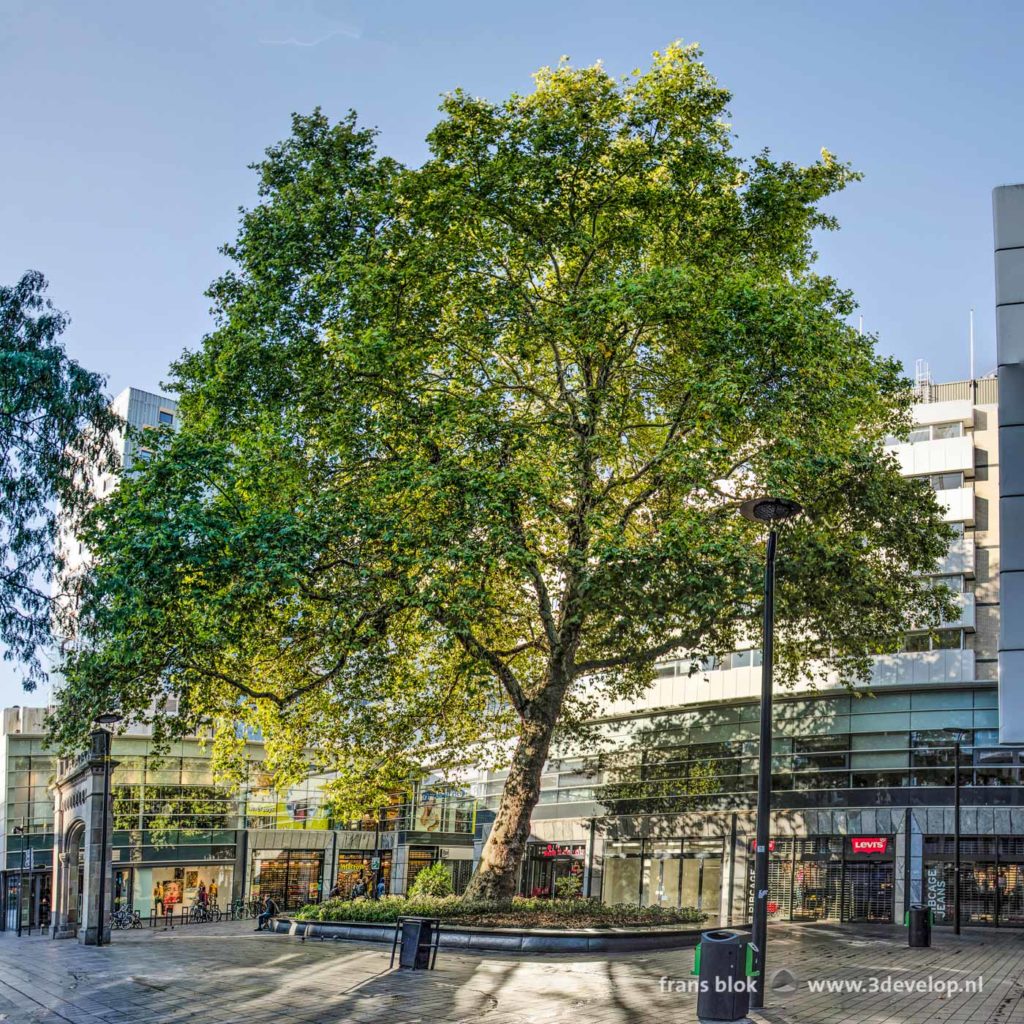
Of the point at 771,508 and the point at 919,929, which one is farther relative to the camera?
the point at 919,929

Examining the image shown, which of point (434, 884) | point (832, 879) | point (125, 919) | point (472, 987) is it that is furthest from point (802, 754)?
point (125, 919)

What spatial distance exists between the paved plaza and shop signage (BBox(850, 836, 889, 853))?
39.0 ft

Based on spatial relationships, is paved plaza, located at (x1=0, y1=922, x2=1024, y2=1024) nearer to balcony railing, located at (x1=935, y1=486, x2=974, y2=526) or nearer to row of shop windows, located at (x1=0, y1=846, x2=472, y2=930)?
balcony railing, located at (x1=935, y1=486, x2=974, y2=526)

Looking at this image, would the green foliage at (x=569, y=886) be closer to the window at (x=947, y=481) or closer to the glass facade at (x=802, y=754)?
the glass facade at (x=802, y=754)

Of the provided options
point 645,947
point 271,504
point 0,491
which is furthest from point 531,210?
point 645,947

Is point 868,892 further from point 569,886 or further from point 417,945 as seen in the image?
point 417,945

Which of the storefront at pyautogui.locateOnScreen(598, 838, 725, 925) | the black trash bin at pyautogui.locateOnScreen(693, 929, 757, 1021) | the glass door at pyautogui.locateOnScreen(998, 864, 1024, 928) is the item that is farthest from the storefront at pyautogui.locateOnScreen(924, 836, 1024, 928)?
the black trash bin at pyautogui.locateOnScreen(693, 929, 757, 1021)

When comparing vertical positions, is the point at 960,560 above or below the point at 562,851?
above

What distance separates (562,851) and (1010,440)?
39256 mm

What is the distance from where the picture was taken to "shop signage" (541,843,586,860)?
44562mm

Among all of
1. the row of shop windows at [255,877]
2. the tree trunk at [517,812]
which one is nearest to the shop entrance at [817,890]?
the tree trunk at [517,812]

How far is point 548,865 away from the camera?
45.8m

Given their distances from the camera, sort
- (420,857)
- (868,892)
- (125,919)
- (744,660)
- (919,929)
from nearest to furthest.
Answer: (919,929)
(868,892)
(744,660)
(125,919)
(420,857)

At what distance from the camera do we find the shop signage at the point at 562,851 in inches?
1754
